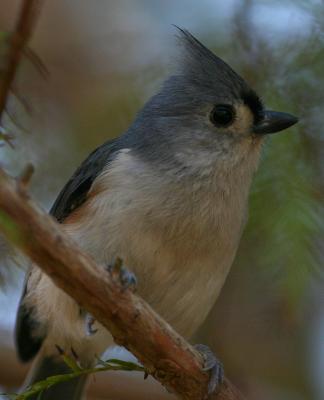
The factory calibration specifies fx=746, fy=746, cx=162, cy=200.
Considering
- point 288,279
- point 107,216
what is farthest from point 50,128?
point 288,279

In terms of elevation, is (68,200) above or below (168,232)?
above

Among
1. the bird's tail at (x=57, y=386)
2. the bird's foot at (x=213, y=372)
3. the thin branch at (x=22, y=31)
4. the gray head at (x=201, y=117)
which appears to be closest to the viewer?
the thin branch at (x=22, y=31)

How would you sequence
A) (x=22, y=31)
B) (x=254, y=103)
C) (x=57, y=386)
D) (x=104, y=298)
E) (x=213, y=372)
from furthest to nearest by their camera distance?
(x=57, y=386), (x=254, y=103), (x=213, y=372), (x=104, y=298), (x=22, y=31)

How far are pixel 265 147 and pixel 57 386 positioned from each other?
1.14 m

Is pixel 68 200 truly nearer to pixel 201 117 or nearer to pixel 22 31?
pixel 201 117

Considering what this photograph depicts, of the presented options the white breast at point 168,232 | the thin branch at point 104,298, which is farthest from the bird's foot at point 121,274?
the white breast at point 168,232

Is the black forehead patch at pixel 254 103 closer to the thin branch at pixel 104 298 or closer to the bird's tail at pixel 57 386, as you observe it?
the thin branch at pixel 104 298

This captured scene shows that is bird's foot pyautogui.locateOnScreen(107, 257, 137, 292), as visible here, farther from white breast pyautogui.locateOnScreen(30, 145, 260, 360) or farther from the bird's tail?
the bird's tail

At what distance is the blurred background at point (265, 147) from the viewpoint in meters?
1.78

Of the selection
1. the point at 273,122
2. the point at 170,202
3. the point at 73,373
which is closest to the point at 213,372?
the point at 73,373

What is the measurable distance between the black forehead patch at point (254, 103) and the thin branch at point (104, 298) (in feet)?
2.59

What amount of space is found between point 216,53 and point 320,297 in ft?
2.73

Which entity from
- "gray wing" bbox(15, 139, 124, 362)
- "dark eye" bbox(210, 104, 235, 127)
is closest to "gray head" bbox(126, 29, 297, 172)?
"dark eye" bbox(210, 104, 235, 127)

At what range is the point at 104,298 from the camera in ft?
5.32
